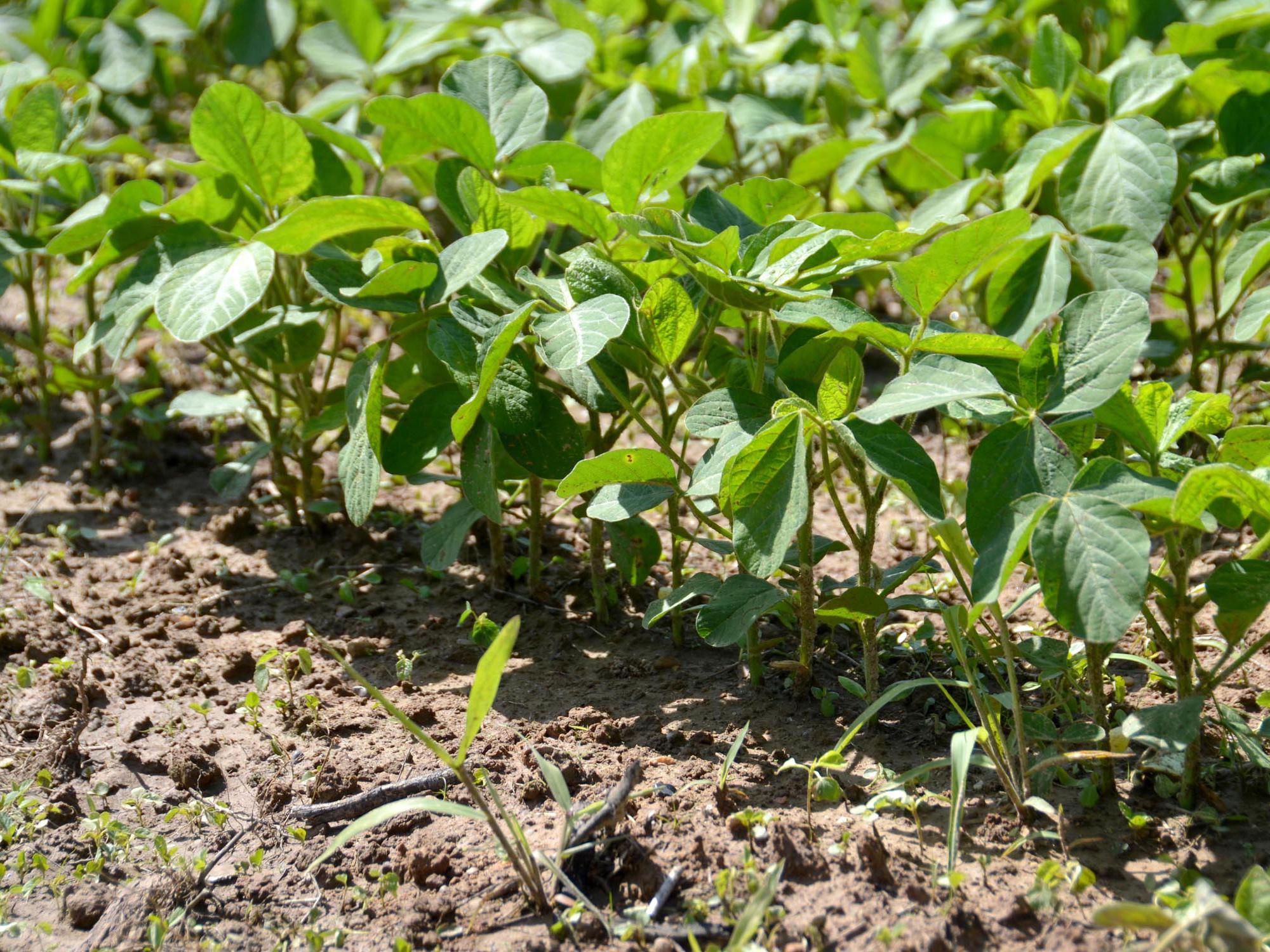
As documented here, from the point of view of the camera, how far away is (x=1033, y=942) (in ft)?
4.00

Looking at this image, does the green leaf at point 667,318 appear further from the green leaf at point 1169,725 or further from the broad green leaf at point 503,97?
the green leaf at point 1169,725

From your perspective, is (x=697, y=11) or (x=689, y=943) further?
(x=697, y=11)

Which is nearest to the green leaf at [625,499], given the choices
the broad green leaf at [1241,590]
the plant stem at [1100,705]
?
the plant stem at [1100,705]

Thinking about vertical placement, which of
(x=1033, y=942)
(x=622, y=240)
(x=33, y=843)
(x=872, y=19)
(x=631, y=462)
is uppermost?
(x=872, y=19)

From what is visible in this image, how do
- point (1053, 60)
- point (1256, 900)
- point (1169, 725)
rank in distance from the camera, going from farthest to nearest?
point (1053, 60)
point (1169, 725)
point (1256, 900)

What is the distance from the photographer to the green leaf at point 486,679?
121cm

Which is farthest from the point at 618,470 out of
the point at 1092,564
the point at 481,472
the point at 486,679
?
the point at 1092,564

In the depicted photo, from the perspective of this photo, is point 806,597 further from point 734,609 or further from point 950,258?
point 950,258

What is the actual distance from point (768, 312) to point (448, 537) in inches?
27.7

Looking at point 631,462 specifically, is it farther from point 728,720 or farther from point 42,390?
point 42,390

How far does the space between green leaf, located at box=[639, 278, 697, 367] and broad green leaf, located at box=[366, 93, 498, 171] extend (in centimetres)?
56

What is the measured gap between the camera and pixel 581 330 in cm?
146

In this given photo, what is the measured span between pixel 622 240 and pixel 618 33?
69.7 inches

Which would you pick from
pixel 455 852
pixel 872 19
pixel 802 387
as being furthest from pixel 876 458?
pixel 872 19
